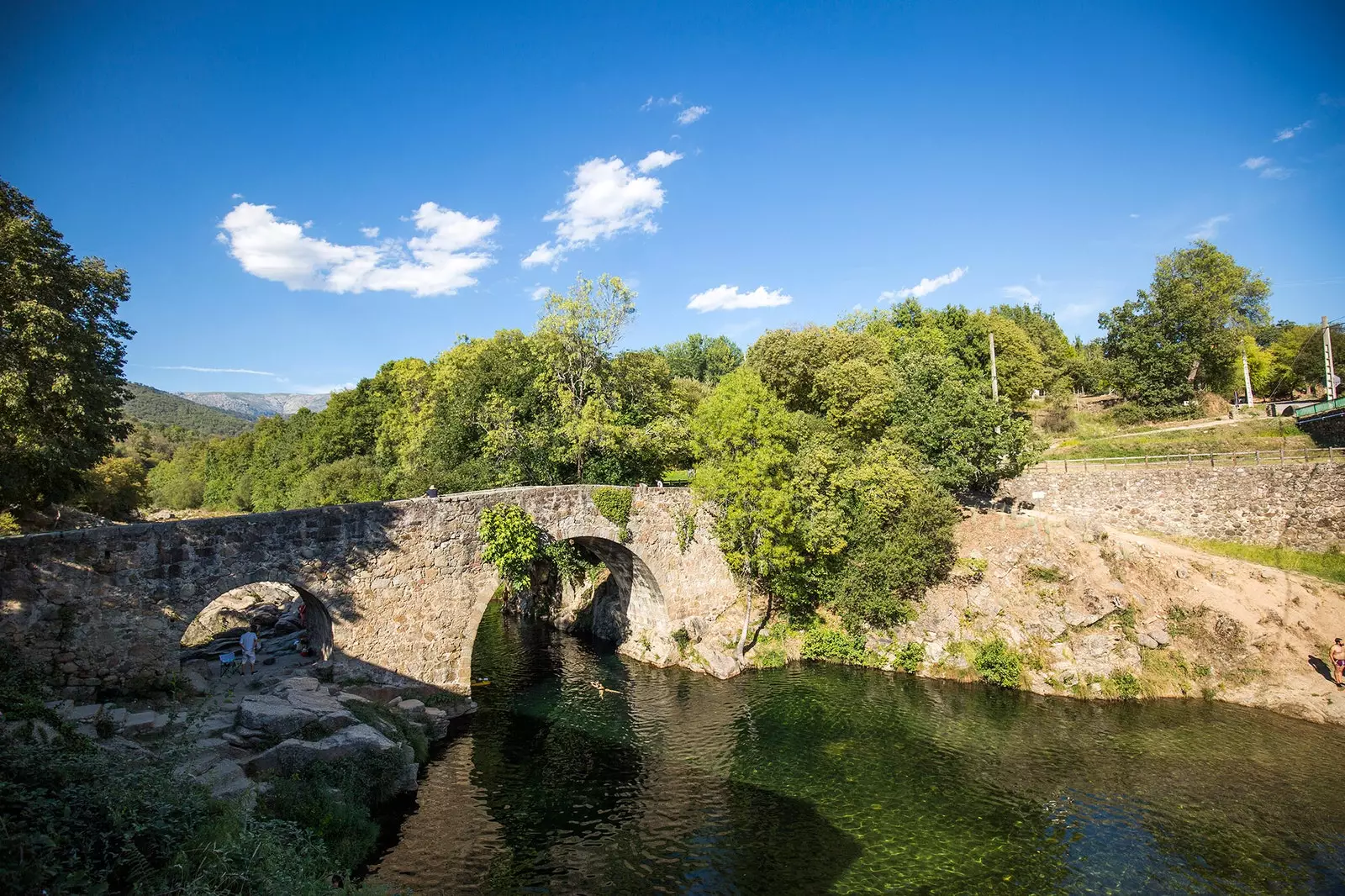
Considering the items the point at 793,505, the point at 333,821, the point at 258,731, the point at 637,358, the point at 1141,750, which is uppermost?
the point at 637,358

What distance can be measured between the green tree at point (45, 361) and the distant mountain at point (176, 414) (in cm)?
14071

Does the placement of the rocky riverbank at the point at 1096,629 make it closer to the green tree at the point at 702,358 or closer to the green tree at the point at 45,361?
the green tree at the point at 45,361

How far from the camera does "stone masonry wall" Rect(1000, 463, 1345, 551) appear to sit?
2569 centimetres

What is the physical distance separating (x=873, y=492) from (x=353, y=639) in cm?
1938

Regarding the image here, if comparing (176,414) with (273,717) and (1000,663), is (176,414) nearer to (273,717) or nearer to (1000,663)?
(273,717)

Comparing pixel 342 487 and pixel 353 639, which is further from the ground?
pixel 342 487

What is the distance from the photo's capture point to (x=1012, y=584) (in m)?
25.1

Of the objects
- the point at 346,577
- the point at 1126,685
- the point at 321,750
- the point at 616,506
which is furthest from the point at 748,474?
the point at 321,750

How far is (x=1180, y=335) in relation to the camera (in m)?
43.7

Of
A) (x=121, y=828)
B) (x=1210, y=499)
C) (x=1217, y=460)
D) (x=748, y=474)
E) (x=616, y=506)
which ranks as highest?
(x=748, y=474)

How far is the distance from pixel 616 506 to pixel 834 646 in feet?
34.8

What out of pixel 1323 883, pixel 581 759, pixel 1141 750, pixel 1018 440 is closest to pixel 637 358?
pixel 1018 440

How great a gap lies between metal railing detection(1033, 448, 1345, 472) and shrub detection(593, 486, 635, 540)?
81.1 feet

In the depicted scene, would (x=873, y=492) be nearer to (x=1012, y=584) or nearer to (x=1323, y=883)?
(x=1012, y=584)
